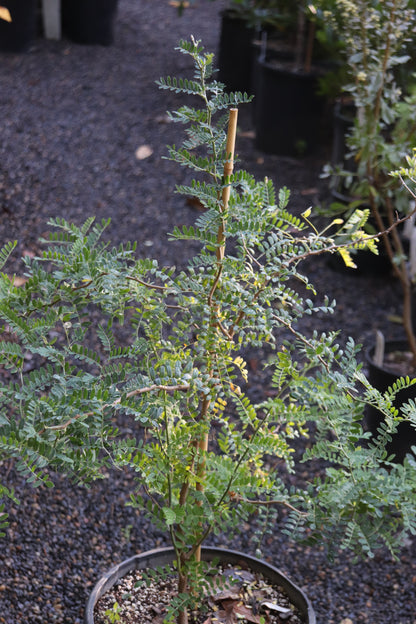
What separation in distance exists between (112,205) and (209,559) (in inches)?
99.0

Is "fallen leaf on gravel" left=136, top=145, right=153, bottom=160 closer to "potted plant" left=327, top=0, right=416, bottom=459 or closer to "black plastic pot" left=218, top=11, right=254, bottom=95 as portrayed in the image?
"black plastic pot" left=218, top=11, right=254, bottom=95

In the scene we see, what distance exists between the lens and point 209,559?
6.23 feet

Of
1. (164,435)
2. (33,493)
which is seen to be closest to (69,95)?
(33,493)

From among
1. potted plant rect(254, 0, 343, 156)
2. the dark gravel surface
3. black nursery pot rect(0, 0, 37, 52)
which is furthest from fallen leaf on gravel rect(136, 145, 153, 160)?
black nursery pot rect(0, 0, 37, 52)

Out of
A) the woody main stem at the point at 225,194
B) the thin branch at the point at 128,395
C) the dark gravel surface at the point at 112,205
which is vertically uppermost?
the woody main stem at the point at 225,194

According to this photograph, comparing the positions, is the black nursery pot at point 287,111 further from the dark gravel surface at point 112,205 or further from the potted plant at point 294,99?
the dark gravel surface at point 112,205

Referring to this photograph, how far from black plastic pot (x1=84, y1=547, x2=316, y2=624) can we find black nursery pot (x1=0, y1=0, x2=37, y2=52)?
465 cm

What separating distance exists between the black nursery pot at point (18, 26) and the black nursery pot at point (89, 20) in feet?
1.29

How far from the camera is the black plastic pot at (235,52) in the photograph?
571cm

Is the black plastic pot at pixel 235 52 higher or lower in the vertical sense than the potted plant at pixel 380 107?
lower

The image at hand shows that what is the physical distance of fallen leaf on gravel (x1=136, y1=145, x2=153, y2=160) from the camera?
181 inches

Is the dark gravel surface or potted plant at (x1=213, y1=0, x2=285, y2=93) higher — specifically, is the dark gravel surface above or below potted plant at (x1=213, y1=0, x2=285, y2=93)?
below

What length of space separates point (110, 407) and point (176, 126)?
3.83m

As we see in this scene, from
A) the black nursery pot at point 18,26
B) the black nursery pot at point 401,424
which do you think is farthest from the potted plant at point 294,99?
the black nursery pot at point 401,424
